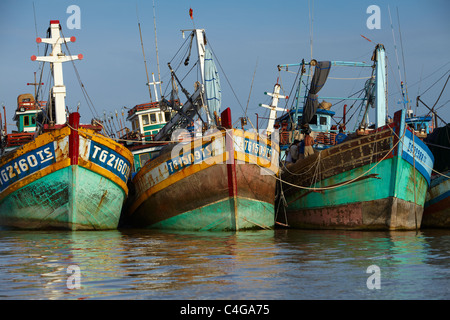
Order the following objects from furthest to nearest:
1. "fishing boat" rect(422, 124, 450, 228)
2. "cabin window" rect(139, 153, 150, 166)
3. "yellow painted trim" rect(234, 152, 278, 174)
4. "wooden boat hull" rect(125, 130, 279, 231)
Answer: "cabin window" rect(139, 153, 150, 166) < "fishing boat" rect(422, 124, 450, 228) < "yellow painted trim" rect(234, 152, 278, 174) < "wooden boat hull" rect(125, 130, 279, 231)

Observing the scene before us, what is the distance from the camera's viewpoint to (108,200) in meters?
15.3

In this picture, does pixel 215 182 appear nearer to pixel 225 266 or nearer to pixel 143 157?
pixel 225 266

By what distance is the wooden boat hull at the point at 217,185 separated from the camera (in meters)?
14.5

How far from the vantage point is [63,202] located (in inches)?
571

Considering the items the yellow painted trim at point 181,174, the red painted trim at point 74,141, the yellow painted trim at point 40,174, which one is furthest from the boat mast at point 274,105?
the yellow painted trim at point 40,174

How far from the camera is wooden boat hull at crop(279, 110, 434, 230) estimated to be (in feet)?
48.0

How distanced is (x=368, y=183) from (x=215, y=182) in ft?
12.9

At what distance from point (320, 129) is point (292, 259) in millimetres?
17569

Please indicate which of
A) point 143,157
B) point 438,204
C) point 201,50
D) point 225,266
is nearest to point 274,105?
point 143,157

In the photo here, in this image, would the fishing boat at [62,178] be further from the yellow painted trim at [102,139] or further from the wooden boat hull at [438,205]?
the wooden boat hull at [438,205]

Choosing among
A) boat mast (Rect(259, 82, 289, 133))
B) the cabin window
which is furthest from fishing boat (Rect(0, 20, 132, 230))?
boat mast (Rect(259, 82, 289, 133))

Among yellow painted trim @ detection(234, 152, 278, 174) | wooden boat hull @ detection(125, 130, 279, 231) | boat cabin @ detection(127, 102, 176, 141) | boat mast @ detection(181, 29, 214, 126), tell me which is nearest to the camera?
wooden boat hull @ detection(125, 130, 279, 231)

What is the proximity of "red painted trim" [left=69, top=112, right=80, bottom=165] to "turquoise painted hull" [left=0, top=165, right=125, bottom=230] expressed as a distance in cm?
22

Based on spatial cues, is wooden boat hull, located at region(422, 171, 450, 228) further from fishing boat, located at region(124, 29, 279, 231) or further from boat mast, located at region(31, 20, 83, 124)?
boat mast, located at region(31, 20, 83, 124)
